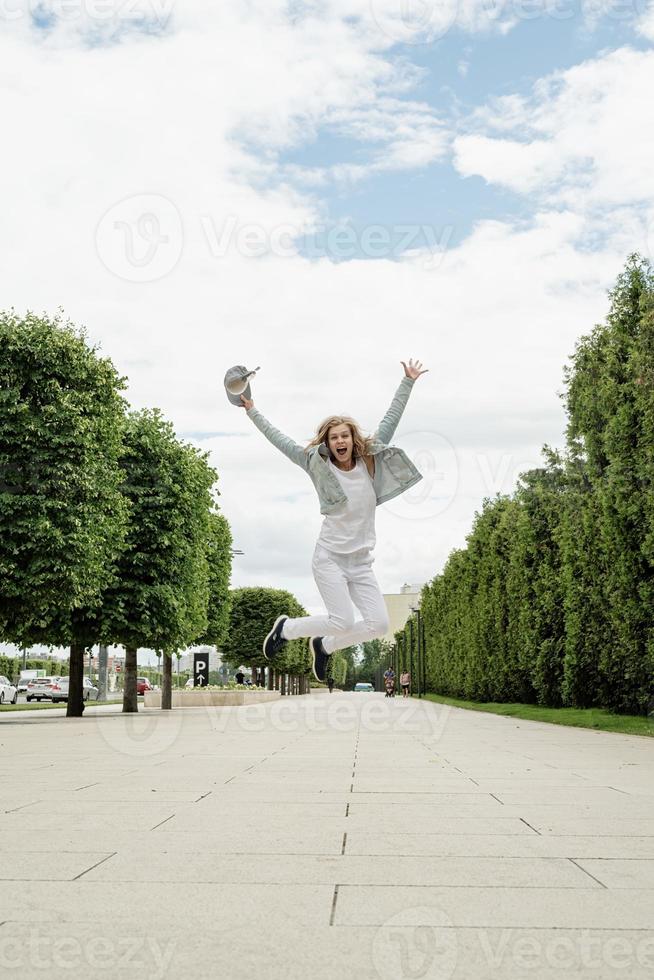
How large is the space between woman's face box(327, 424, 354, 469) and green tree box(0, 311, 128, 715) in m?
14.2

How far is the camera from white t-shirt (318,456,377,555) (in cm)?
725

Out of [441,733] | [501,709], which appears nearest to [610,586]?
[441,733]

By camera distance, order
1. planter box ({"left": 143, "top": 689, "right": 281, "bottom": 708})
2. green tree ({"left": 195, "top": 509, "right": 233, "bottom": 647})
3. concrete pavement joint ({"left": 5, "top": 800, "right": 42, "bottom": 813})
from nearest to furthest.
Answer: concrete pavement joint ({"left": 5, "top": 800, "right": 42, "bottom": 813}) < planter box ({"left": 143, "top": 689, "right": 281, "bottom": 708}) < green tree ({"left": 195, "top": 509, "right": 233, "bottom": 647})

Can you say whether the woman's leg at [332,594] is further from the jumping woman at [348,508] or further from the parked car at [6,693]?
the parked car at [6,693]

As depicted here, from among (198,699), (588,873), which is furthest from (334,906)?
(198,699)

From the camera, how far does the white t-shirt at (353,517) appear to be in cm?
725

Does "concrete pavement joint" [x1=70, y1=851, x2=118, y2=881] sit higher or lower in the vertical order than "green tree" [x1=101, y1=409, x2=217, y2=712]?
lower

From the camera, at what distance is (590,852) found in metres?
4.66

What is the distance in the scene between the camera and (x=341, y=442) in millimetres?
7203

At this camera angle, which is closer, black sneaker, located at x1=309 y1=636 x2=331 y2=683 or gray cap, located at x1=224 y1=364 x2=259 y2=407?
gray cap, located at x1=224 y1=364 x2=259 y2=407

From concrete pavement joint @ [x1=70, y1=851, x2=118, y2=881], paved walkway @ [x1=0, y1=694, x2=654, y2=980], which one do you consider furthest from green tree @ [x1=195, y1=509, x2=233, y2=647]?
concrete pavement joint @ [x1=70, y1=851, x2=118, y2=881]

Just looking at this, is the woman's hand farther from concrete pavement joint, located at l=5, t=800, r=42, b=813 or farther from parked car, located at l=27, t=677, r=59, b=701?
parked car, located at l=27, t=677, r=59, b=701

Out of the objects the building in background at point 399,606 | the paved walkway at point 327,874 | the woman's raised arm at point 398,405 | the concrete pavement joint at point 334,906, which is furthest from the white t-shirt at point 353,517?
the building in background at point 399,606

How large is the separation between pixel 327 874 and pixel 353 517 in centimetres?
352
